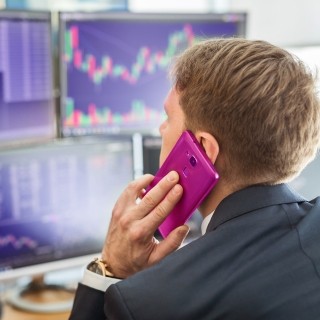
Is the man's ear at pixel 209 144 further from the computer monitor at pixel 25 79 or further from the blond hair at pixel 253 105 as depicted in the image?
the computer monitor at pixel 25 79

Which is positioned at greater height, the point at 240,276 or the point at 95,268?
the point at 240,276

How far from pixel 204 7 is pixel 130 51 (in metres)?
1.07

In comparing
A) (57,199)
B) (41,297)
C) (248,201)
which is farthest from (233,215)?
(41,297)

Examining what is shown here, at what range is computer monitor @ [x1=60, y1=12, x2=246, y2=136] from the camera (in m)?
1.56

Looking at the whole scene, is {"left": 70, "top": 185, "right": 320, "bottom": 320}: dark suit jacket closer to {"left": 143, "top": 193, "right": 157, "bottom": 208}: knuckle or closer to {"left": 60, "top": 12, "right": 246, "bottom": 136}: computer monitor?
{"left": 143, "top": 193, "right": 157, "bottom": 208}: knuckle

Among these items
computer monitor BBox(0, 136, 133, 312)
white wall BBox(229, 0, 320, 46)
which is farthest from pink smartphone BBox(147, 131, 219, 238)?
white wall BBox(229, 0, 320, 46)

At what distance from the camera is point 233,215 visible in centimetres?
99

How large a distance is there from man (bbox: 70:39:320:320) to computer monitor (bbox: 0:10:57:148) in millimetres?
494

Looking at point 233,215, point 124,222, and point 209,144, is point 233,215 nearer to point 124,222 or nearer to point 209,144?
point 209,144

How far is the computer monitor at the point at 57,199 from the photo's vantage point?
1529mm

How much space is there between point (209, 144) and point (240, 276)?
0.83ft

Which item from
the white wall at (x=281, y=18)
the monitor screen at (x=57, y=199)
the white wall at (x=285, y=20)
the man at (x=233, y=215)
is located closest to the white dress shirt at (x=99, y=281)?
the man at (x=233, y=215)

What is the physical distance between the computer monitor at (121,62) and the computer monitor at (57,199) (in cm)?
7

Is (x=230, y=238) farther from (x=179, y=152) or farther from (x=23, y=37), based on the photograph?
(x=23, y=37)
